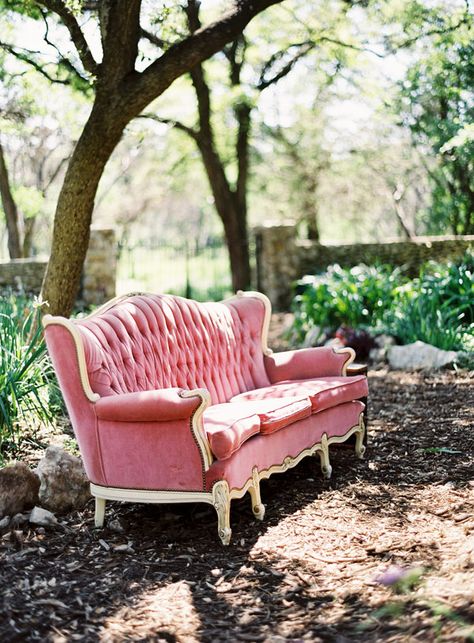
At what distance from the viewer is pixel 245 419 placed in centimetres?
428

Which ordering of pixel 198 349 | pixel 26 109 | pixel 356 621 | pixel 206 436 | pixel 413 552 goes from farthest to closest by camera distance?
1. pixel 26 109
2. pixel 198 349
3. pixel 206 436
4. pixel 413 552
5. pixel 356 621

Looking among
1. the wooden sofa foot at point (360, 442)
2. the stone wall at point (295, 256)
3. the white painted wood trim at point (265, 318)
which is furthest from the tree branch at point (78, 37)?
the stone wall at point (295, 256)

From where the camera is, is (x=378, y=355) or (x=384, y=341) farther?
(x=384, y=341)

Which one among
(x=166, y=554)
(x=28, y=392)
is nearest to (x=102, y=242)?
(x=28, y=392)

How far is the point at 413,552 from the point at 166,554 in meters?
1.16

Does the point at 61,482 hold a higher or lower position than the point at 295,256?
lower

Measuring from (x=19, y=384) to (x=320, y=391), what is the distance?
6.39 feet

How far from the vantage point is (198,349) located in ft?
17.0

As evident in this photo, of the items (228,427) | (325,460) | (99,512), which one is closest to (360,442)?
(325,460)

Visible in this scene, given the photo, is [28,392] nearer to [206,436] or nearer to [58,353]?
[58,353]

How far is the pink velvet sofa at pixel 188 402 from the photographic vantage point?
4.02 m

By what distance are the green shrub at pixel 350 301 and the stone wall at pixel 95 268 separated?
2.89 metres

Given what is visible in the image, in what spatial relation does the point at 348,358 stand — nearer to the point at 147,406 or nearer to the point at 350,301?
the point at 147,406

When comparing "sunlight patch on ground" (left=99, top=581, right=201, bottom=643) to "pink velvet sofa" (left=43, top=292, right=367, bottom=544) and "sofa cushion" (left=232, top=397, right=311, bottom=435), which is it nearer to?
"pink velvet sofa" (left=43, top=292, right=367, bottom=544)
